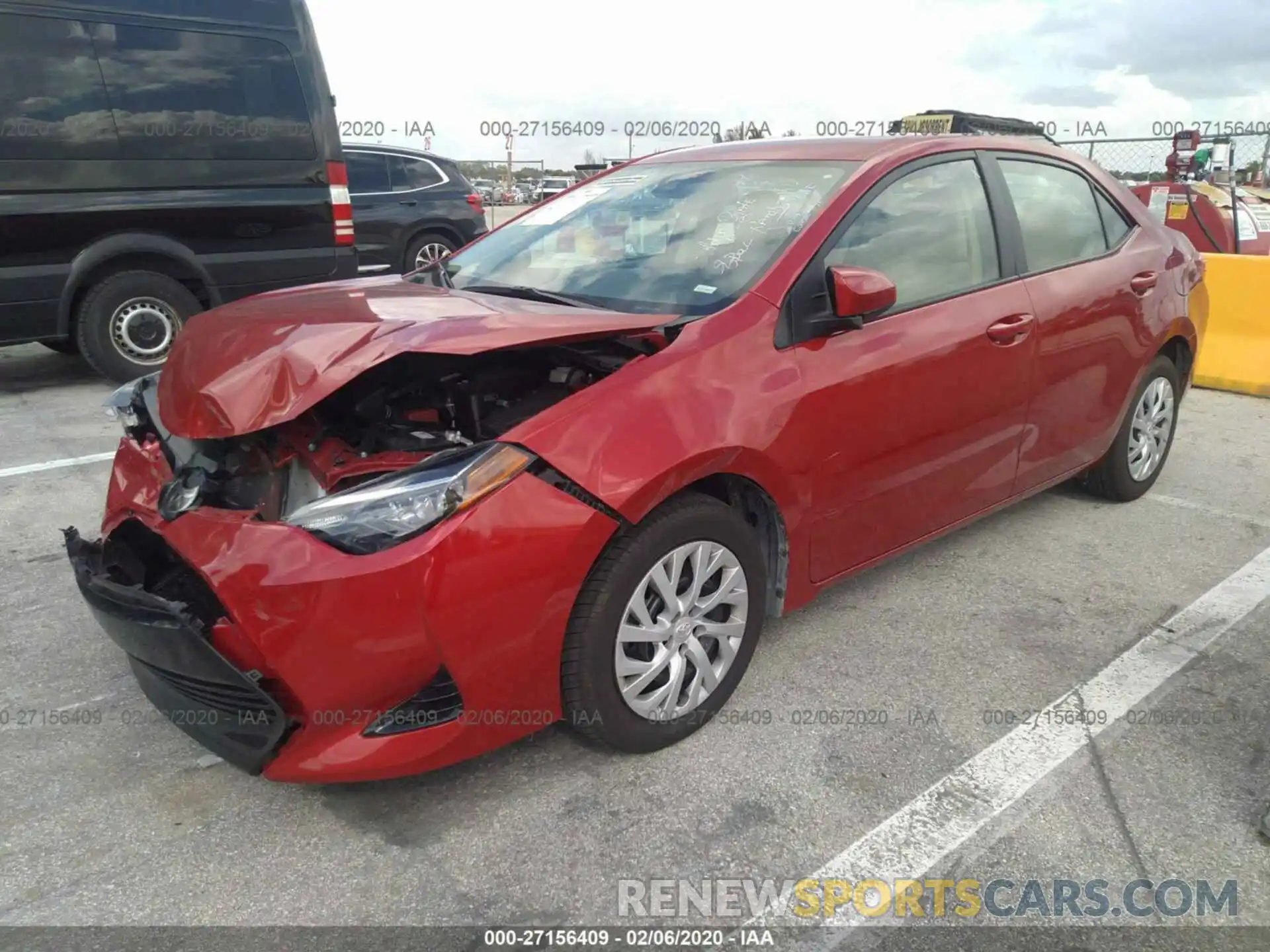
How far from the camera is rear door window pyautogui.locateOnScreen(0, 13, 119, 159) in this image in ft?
18.5

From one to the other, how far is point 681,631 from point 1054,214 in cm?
240

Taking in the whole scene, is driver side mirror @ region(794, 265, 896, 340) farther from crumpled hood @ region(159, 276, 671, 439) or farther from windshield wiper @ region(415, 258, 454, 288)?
windshield wiper @ region(415, 258, 454, 288)

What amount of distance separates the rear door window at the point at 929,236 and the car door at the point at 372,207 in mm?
7328

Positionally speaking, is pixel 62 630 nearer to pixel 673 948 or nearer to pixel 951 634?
pixel 673 948

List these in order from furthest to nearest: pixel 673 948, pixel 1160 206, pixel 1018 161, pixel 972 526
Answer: pixel 1160 206
pixel 972 526
pixel 1018 161
pixel 673 948

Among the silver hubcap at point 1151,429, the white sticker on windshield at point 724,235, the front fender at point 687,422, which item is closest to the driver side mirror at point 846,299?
the front fender at point 687,422

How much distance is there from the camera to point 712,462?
96.8 inches

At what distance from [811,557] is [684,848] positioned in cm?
98

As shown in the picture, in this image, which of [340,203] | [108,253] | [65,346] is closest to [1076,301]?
[340,203]

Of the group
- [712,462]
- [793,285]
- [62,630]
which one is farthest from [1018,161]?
[62,630]

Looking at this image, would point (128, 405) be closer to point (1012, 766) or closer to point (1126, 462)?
point (1012, 766)

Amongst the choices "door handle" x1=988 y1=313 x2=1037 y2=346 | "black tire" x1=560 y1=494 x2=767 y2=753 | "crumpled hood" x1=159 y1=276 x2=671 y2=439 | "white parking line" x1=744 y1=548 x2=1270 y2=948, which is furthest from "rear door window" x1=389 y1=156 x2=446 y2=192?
"white parking line" x1=744 y1=548 x2=1270 y2=948

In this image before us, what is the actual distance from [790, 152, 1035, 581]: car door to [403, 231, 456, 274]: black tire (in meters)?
7.40

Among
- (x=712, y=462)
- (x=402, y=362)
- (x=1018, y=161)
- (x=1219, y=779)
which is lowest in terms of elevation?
(x=1219, y=779)
